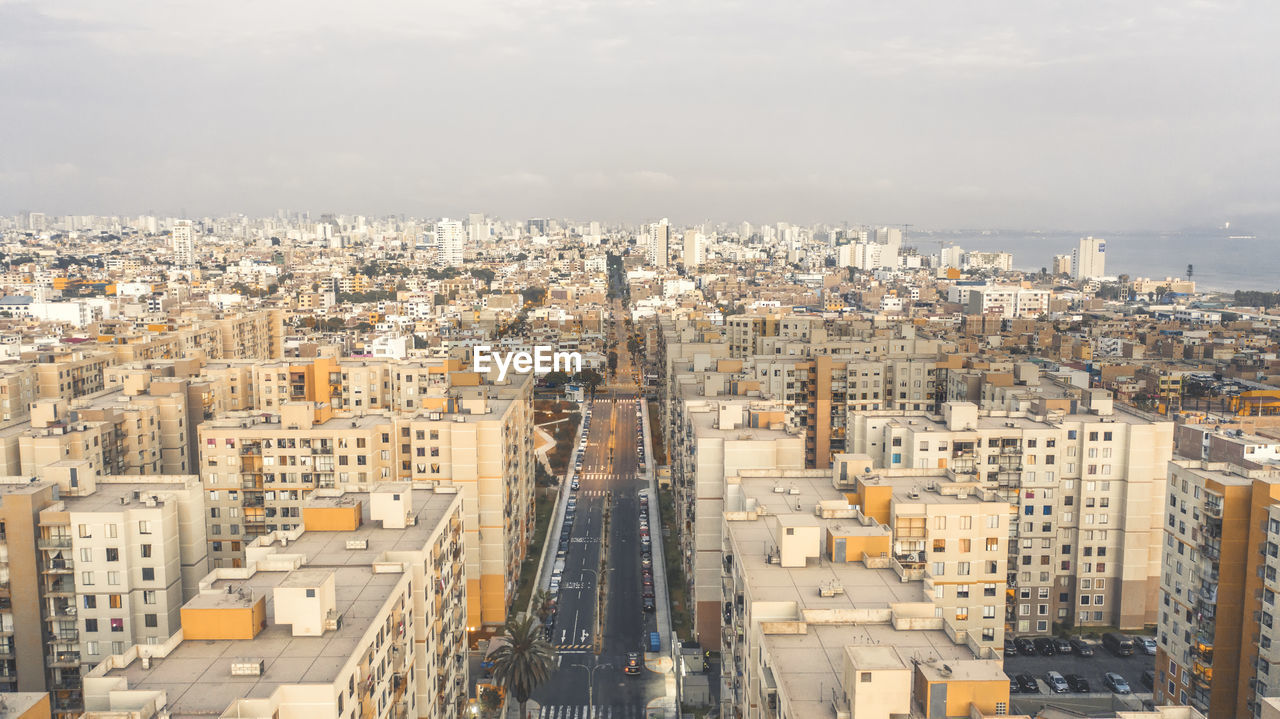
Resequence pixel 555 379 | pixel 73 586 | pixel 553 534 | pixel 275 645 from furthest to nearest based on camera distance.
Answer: pixel 555 379 → pixel 553 534 → pixel 73 586 → pixel 275 645

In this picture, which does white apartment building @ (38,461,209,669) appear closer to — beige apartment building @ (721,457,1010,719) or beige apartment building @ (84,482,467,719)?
beige apartment building @ (84,482,467,719)

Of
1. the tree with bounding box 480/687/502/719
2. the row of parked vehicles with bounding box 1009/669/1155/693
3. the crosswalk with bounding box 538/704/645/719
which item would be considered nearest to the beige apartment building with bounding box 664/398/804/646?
the crosswalk with bounding box 538/704/645/719

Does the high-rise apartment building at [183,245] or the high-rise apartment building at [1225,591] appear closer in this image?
the high-rise apartment building at [1225,591]

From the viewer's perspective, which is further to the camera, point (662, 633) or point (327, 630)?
point (662, 633)

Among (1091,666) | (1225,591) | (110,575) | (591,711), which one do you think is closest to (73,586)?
(110,575)

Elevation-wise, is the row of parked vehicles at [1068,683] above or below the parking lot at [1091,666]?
above

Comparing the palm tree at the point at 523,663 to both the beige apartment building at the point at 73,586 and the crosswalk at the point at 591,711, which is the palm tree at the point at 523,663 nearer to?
the crosswalk at the point at 591,711

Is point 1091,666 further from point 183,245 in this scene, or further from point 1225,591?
point 183,245

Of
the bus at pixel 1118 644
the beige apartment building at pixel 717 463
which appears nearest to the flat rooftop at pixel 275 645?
the beige apartment building at pixel 717 463
